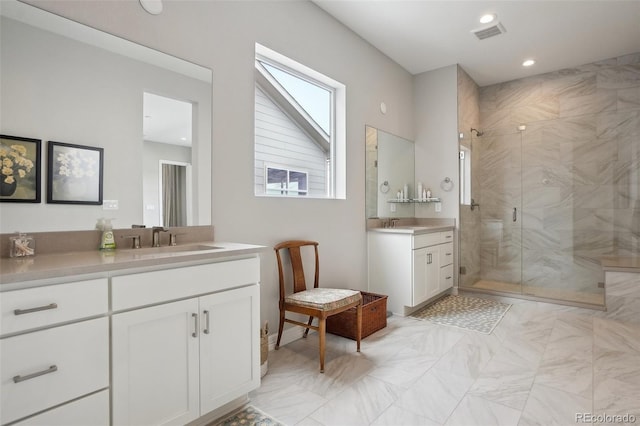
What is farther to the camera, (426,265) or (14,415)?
(426,265)

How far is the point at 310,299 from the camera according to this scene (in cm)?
242

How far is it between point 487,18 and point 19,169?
3792 mm

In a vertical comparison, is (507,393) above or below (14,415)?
below

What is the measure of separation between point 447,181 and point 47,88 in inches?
157

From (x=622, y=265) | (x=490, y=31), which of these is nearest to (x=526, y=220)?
(x=622, y=265)

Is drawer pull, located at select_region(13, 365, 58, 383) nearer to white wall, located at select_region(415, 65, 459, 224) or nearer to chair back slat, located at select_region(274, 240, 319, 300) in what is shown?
chair back slat, located at select_region(274, 240, 319, 300)

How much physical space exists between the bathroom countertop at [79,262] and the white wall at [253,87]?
23.9 inches

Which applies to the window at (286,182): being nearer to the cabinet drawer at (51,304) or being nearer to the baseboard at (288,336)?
the baseboard at (288,336)

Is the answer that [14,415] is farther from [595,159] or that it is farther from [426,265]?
[595,159]

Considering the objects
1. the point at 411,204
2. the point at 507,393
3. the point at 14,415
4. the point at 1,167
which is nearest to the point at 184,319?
the point at 14,415

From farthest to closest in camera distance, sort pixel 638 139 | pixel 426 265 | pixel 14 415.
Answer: pixel 638 139, pixel 426 265, pixel 14 415

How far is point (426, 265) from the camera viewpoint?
360cm

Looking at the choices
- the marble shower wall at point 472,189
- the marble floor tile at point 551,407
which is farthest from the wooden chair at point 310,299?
the marble shower wall at point 472,189

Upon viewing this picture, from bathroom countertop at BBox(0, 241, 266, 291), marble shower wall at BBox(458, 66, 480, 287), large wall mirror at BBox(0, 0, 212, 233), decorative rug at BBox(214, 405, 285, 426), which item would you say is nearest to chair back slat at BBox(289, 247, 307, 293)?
large wall mirror at BBox(0, 0, 212, 233)
